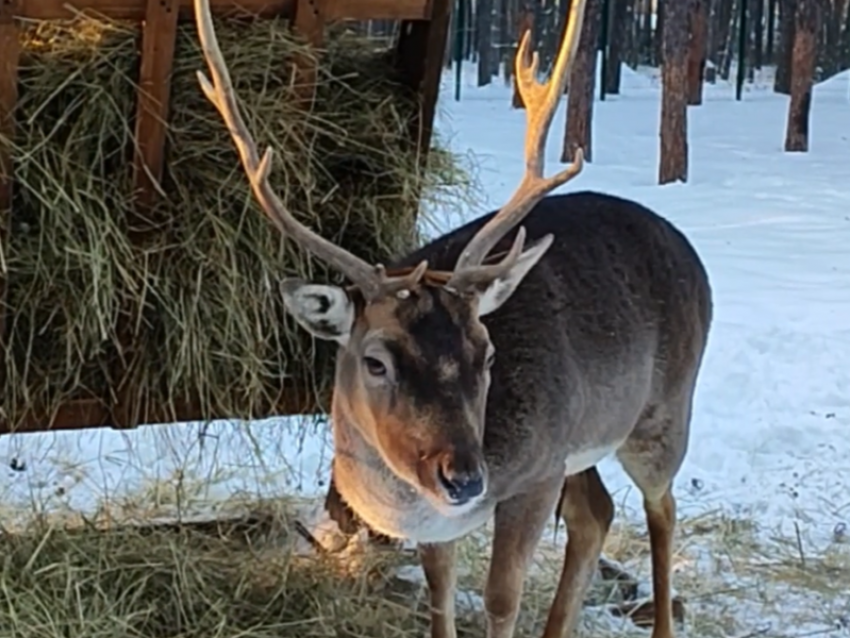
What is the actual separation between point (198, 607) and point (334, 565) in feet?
2.00

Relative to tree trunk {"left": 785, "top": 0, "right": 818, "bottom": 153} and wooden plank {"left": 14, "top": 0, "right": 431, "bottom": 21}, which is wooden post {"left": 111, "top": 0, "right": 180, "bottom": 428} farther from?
tree trunk {"left": 785, "top": 0, "right": 818, "bottom": 153}

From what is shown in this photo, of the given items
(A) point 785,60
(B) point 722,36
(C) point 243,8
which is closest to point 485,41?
(A) point 785,60

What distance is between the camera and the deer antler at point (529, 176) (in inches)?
159

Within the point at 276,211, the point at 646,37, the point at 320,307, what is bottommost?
the point at 646,37

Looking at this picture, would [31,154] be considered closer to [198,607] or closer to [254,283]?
[254,283]

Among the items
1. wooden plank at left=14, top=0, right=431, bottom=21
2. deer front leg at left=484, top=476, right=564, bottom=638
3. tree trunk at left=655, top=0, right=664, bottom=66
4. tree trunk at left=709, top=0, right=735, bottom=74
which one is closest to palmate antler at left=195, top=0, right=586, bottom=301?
wooden plank at left=14, top=0, right=431, bottom=21

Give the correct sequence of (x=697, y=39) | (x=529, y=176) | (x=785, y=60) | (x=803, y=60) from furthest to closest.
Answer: (x=785, y=60) < (x=697, y=39) < (x=803, y=60) < (x=529, y=176)

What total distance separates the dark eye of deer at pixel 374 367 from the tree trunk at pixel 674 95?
37.5 ft

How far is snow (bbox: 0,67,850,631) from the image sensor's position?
6.24 meters

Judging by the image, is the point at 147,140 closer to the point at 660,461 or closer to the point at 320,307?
the point at 320,307

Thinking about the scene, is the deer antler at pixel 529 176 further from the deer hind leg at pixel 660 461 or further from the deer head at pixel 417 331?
the deer hind leg at pixel 660 461

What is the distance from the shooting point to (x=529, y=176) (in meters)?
4.32

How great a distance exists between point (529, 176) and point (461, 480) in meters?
1.06

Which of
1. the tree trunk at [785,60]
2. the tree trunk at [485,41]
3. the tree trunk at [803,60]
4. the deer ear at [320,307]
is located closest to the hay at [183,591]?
the deer ear at [320,307]
